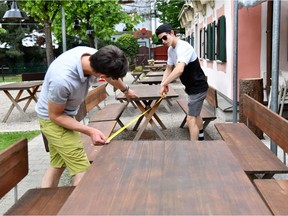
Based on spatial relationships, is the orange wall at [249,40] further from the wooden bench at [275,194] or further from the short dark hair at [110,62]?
the short dark hair at [110,62]

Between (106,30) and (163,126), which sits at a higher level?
(106,30)

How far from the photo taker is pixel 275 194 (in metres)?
3.04

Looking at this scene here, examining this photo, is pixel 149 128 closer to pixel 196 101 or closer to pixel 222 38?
pixel 196 101

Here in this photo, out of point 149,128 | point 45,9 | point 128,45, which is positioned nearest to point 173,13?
point 128,45

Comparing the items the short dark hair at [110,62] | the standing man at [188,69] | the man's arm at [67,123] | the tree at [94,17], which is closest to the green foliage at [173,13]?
the tree at [94,17]

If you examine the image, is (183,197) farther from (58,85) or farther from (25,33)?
(25,33)

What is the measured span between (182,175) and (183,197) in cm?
35

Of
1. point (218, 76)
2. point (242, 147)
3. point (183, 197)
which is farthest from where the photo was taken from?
point (218, 76)

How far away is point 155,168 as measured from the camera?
8.55 feet

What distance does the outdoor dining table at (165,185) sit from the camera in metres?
1.98

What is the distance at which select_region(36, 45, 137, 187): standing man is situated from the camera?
2.88 metres

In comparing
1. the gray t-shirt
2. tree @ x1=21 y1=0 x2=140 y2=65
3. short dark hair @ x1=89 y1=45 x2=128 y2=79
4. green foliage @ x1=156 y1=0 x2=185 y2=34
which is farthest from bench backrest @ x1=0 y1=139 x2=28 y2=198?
green foliage @ x1=156 y1=0 x2=185 y2=34

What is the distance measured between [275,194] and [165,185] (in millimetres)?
1101

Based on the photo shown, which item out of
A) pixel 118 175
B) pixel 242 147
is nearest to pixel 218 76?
pixel 242 147
